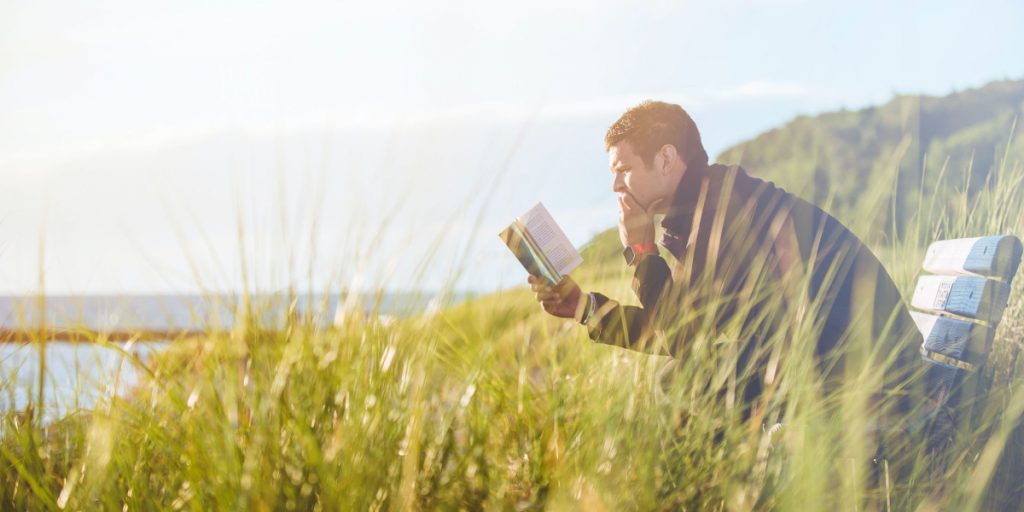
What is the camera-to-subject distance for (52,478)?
7.47ft

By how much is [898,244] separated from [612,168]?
91.2 inches

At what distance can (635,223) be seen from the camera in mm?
3062

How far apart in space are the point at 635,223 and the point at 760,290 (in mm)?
564

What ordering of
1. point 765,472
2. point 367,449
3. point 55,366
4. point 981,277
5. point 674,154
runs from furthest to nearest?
point 981,277, point 674,154, point 55,366, point 765,472, point 367,449

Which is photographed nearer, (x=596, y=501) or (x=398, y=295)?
(x=596, y=501)

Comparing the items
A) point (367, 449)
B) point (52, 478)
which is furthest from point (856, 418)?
point (52, 478)

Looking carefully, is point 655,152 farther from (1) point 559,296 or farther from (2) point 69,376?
(2) point 69,376

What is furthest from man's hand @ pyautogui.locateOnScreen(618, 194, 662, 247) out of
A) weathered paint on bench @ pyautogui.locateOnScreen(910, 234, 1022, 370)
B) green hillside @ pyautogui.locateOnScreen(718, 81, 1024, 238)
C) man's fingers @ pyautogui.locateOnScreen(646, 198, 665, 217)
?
green hillside @ pyautogui.locateOnScreen(718, 81, 1024, 238)

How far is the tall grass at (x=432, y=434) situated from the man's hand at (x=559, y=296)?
13cm

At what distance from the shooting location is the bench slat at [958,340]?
10.5ft

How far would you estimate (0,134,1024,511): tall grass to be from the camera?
5.97 ft

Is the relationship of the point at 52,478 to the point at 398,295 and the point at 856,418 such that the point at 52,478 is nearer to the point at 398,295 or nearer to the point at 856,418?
the point at 398,295

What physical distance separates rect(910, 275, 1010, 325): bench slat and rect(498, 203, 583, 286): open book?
1.52 metres

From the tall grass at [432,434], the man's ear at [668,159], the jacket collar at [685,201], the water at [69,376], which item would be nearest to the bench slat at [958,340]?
the tall grass at [432,434]
